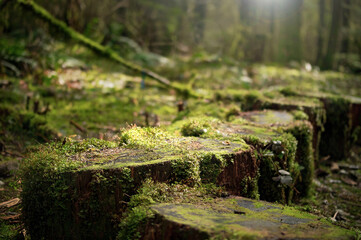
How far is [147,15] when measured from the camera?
1595 cm

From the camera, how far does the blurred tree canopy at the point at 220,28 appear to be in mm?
14836

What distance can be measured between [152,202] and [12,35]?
11.3 meters

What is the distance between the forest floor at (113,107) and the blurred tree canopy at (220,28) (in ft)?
9.02

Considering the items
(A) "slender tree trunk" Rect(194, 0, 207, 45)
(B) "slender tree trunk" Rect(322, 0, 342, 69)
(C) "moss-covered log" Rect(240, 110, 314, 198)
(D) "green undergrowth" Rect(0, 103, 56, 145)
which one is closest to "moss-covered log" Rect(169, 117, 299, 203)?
(C) "moss-covered log" Rect(240, 110, 314, 198)

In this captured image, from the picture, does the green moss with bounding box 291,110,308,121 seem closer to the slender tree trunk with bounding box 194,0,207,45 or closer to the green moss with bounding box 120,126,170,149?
the green moss with bounding box 120,126,170,149

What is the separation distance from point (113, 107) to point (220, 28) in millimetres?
12137

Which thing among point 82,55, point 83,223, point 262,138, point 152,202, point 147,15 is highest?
point 147,15

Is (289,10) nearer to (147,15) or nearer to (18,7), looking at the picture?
(147,15)

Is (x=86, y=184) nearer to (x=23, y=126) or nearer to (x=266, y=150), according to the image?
(x=266, y=150)

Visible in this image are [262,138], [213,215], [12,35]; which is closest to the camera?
[213,215]

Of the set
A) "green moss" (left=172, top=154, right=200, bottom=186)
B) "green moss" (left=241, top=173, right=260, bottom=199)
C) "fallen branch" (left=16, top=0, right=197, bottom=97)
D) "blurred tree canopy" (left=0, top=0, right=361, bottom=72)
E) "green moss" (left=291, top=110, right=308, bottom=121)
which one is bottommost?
"green moss" (left=241, top=173, right=260, bottom=199)

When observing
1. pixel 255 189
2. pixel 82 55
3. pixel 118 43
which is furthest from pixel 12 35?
pixel 255 189

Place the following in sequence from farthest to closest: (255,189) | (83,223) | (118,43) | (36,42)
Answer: (118,43)
(36,42)
(255,189)
(83,223)

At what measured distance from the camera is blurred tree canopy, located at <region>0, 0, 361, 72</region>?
14836 mm
